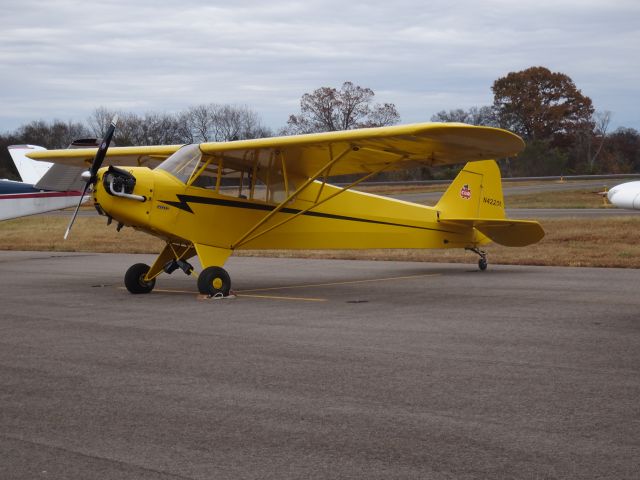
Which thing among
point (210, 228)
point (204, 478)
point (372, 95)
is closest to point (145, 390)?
point (204, 478)

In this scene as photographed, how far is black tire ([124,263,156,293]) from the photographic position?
13289 mm

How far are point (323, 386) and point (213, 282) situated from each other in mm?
6190

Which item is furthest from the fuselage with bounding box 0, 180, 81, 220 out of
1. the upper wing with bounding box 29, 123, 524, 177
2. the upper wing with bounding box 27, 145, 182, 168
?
the upper wing with bounding box 29, 123, 524, 177

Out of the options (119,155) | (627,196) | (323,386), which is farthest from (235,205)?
(323,386)

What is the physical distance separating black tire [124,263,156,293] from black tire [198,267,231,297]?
1388 mm

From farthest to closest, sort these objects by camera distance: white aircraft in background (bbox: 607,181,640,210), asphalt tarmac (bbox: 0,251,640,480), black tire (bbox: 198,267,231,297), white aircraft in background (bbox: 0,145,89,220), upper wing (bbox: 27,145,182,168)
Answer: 1. white aircraft in background (bbox: 0,145,89,220)
2. upper wing (bbox: 27,145,182,168)
3. black tire (bbox: 198,267,231,297)
4. white aircraft in background (bbox: 607,181,640,210)
5. asphalt tarmac (bbox: 0,251,640,480)

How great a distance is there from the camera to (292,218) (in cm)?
1373

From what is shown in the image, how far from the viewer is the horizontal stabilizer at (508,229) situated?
52.6 ft

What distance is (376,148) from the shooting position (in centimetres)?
1336

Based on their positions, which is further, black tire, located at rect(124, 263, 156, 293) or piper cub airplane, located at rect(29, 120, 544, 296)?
black tire, located at rect(124, 263, 156, 293)

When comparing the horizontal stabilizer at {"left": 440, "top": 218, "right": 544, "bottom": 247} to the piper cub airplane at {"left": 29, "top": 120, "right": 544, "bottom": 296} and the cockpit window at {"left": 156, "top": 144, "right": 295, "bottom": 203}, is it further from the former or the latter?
the cockpit window at {"left": 156, "top": 144, "right": 295, "bottom": 203}

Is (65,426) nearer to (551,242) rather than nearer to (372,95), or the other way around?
(551,242)

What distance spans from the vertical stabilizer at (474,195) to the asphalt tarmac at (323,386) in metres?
4.17

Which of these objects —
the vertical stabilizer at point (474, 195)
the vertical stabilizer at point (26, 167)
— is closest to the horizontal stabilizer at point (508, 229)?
the vertical stabilizer at point (474, 195)
